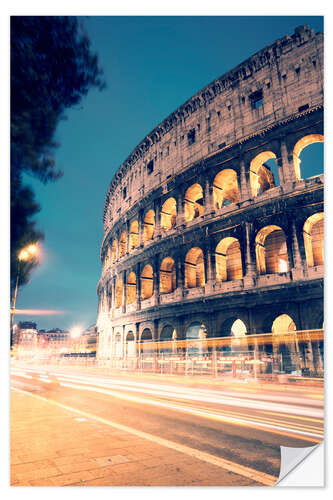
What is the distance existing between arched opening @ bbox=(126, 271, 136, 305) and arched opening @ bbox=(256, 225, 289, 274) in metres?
12.3

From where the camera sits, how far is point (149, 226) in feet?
86.3

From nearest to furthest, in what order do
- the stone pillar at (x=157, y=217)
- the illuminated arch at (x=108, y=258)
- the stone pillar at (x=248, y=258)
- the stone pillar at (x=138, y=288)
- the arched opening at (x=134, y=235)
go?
the stone pillar at (x=248, y=258)
the stone pillar at (x=157, y=217)
the stone pillar at (x=138, y=288)
the arched opening at (x=134, y=235)
the illuminated arch at (x=108, y=258)

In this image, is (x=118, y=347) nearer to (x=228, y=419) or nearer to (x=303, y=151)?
(x=303, y=151)

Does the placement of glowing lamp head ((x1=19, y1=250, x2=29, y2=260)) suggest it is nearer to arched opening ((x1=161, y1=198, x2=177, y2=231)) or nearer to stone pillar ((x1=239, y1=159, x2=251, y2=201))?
stone pillar ((x1=239, y1=159, x2=251, y2=201))

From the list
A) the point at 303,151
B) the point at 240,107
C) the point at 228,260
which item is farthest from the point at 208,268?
the point at 240,107

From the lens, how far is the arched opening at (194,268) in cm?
2152

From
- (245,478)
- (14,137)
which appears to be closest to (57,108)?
(14,137)

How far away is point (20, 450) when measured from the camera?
3.83 metres

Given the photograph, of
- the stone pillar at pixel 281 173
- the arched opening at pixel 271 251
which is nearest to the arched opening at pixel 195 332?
the arched opening at pixel 271 251

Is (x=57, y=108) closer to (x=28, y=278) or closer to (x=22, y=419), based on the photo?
(x=28, y=278)

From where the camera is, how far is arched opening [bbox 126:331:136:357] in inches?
970

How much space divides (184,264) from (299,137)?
9.80 metres

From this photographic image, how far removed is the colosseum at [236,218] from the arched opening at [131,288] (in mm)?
130

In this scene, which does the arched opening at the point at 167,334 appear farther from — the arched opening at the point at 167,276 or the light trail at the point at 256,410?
the light trail at the point at 256,410
